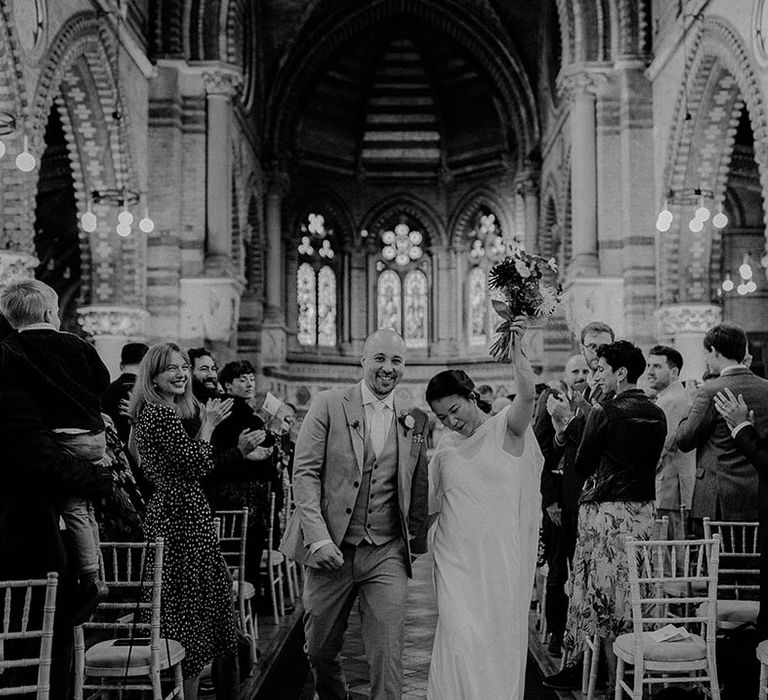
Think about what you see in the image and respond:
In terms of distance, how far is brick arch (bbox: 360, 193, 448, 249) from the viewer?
95.0 feet

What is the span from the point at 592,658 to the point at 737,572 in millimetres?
918

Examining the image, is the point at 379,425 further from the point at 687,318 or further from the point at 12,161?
the point at 687,318

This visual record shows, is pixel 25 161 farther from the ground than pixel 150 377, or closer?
farther from the ground

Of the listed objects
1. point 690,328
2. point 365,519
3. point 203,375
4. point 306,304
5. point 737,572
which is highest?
point 306,304

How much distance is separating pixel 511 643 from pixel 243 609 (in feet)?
8.12

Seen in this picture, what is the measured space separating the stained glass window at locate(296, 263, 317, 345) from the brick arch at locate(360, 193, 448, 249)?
2.13 metres

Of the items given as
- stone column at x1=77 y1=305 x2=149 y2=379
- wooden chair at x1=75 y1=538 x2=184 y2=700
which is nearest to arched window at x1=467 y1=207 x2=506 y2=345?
stone column at x1=77 y1=305 x2=149 y2=379

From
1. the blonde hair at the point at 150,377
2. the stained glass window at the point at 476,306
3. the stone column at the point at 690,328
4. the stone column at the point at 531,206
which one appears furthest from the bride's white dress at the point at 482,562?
the stained glass window at the point at 476,306

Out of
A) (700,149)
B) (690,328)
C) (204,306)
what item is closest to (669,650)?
(690,328)

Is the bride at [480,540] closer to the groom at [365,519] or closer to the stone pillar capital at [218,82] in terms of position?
the groom at [365,519]

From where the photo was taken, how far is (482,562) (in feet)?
14.6

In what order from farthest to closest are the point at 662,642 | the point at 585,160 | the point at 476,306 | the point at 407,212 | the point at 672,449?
the point at 407,212 < the point at 476,306 < the point at 585,160 < the point at 672,449 < the point at 662,642

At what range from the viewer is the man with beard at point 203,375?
22.9 feet

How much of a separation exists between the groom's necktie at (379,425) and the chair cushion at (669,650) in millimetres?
1515
